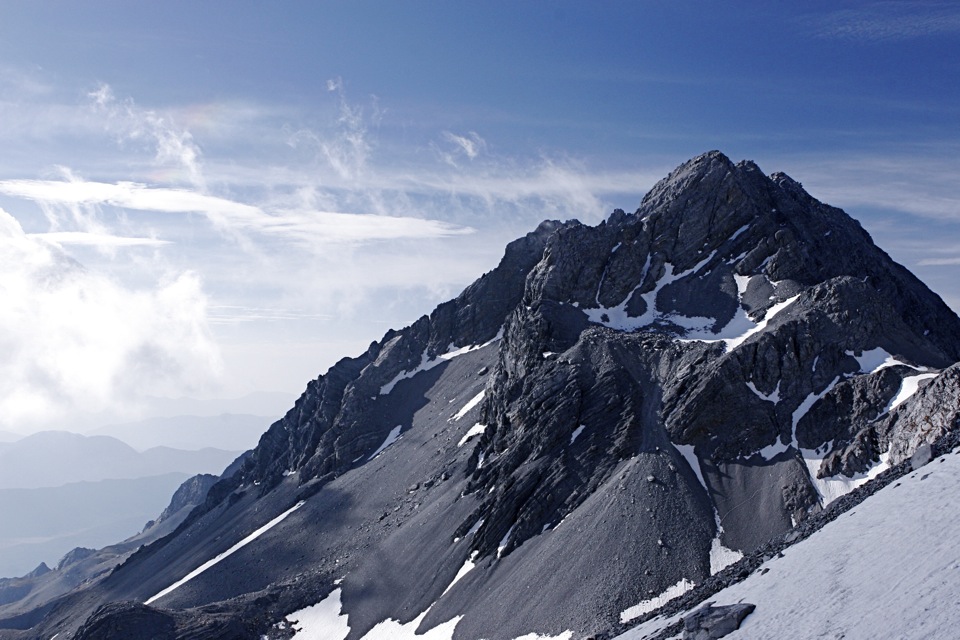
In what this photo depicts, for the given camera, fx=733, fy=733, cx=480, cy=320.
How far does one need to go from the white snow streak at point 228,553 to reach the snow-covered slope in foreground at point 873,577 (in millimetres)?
83660

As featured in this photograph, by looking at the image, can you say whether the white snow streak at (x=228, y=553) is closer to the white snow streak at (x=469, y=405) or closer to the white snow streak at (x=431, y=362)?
the white snow streak at (x=469, y=405)

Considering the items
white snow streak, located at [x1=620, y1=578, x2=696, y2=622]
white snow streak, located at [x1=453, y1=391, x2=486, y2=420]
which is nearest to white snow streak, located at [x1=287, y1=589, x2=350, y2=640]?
white snow streak, located at [x1=620, y1=578, x2=696, y2=622]

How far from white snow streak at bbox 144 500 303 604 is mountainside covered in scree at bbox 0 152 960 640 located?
761 millimetres

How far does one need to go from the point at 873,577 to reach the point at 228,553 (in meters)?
101

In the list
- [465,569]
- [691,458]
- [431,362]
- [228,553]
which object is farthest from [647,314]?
[228,553]

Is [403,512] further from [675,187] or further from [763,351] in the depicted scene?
[675,187]

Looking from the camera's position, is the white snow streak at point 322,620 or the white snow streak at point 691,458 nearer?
the white snow streak at point 691,458

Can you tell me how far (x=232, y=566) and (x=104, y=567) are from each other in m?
116

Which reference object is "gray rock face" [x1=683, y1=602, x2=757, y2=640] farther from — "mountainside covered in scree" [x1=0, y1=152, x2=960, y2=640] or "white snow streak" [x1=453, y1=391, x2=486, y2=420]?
"white snow streak" [x1=453, y1=391, x2=486, y2=420]

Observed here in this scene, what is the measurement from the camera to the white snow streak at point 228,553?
357ft

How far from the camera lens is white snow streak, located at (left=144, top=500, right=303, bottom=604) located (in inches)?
4279

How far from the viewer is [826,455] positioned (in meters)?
73.8

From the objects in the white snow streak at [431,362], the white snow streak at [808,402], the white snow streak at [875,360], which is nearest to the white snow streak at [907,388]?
the white snow streak at [875,360]

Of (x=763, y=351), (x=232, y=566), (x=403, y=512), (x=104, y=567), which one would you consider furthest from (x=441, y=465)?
(x=104, y=567)
